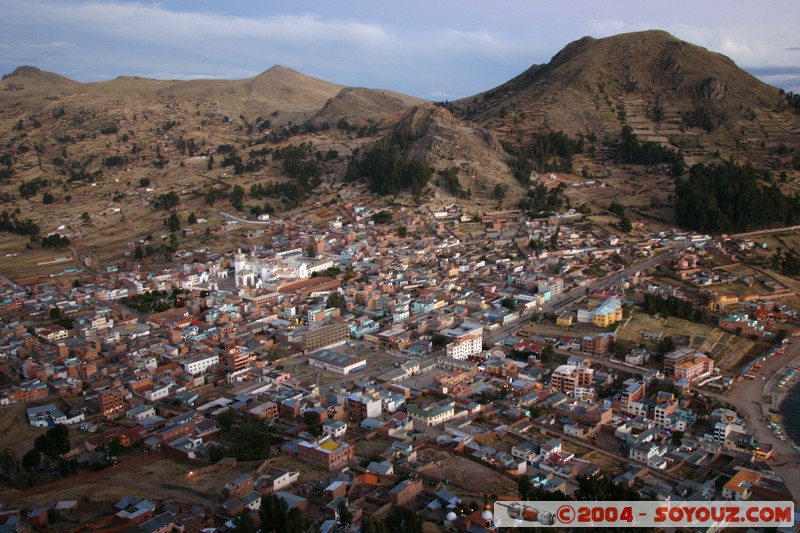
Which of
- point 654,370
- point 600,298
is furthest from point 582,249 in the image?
point 654,370

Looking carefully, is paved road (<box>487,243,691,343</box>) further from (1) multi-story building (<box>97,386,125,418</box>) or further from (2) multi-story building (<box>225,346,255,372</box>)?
(1) multi-story building (<box>97,386,125,418</box>)

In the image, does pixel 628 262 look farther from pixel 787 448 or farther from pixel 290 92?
pixel 290 92

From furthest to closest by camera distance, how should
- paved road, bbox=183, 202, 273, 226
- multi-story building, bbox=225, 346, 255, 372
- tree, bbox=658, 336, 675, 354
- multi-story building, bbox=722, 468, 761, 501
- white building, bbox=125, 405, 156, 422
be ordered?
paved road, bbox=183, 202, 273, 226
tree, bbox=658, 336, 675, 354
multi-story building, bbox=225, 346, 255, 372
white building, bbox=125, 405, 156, 422
multi-story building, bbox=722, 468, 761, 501

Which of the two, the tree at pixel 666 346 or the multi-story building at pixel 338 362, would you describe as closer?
the multi-story building at pixel 338 362

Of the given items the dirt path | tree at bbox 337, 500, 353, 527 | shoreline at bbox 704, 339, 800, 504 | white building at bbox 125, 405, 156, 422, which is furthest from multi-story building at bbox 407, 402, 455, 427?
shoreline at bbox 704, 339, 800, 504

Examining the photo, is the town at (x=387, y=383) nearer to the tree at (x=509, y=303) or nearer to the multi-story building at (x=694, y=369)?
the multi-story building at (x=694, y=369)

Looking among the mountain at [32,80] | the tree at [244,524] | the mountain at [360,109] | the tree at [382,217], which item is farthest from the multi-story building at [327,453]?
the mountain at [32,80]

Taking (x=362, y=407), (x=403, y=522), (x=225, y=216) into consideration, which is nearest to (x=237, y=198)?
(x=225, y=216)
